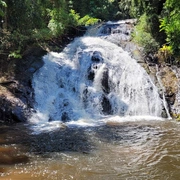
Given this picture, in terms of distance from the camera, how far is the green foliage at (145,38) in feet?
51.4

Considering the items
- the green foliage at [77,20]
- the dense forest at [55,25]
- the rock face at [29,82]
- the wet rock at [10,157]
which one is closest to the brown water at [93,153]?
the wet rock at [10,157]

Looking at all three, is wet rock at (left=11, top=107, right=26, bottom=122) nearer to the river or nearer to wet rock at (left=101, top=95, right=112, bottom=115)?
the river

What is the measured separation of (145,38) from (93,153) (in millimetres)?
10443

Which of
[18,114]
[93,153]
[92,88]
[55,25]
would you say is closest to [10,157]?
[93,153]

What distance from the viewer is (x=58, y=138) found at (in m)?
8.56

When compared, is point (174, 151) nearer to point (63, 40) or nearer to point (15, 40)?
point (15, 40)

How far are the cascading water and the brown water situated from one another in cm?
218

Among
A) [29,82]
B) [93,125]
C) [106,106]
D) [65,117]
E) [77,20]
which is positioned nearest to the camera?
[93,125]

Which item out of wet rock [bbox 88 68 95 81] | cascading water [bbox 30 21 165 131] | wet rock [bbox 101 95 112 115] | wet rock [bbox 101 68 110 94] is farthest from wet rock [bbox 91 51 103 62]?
wet rock [bbox 101 95 112 115]

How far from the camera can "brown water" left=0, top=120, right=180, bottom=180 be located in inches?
231

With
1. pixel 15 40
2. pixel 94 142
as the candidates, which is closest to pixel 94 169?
pixel 94 142

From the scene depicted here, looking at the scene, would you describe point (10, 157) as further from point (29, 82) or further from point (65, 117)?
point (29, 82)

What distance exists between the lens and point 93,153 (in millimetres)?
→ 7180

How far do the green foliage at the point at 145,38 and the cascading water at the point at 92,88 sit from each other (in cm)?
140
